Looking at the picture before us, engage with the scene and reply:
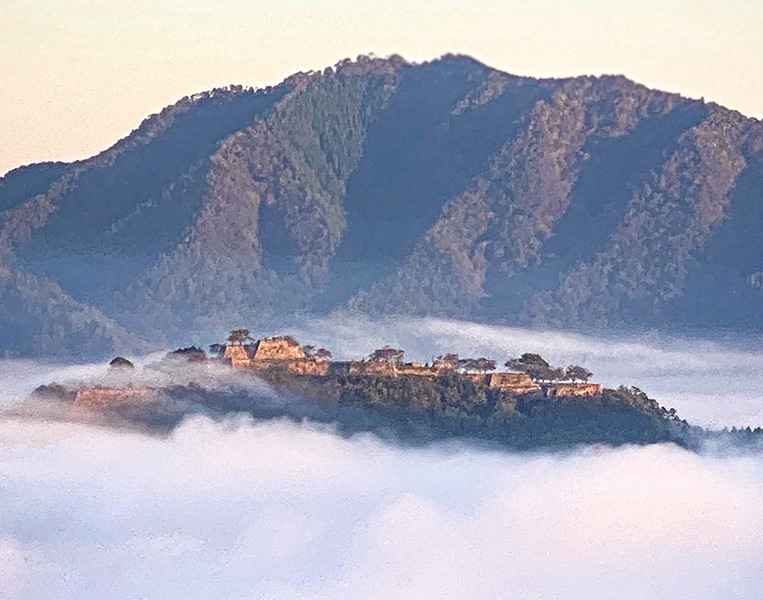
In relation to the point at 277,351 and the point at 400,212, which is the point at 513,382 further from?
the point at 400,212

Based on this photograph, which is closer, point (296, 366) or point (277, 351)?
point (296, 366)

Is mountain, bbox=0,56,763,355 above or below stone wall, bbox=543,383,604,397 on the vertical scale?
above

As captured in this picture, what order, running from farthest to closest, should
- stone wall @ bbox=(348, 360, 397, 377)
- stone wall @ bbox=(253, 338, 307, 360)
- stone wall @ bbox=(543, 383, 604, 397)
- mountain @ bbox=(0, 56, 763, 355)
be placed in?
mountain @ bbox=(0, 56, 763, 355) → stone wall @ bbox=(253, 338, 307, 360) → stone wall @ bbox=(348, 360, 397, 377) → stone wall @ bbox=(543, 383, 604, 397)

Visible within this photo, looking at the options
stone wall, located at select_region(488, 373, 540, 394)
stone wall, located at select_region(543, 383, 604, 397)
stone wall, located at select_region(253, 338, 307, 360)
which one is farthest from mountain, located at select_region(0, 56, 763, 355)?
stone wall, located at select_region(543, 383, 604, 397)

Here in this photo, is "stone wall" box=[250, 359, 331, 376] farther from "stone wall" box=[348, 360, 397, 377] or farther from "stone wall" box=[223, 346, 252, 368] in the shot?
"stone wall" box=[348, 360, 397, 377]

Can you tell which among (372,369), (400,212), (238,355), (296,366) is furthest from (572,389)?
(400,212)

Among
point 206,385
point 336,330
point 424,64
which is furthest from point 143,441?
point 424,64

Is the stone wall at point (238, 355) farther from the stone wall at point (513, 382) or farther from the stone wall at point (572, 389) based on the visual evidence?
the stone wall at point (572, 389)

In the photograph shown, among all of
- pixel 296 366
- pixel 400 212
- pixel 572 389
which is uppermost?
pixel 400 212

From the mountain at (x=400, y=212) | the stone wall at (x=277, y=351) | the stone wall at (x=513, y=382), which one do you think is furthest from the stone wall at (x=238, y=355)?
the mountain at (x=400, y=212)

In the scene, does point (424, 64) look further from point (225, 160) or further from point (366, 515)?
point (366, 515)
